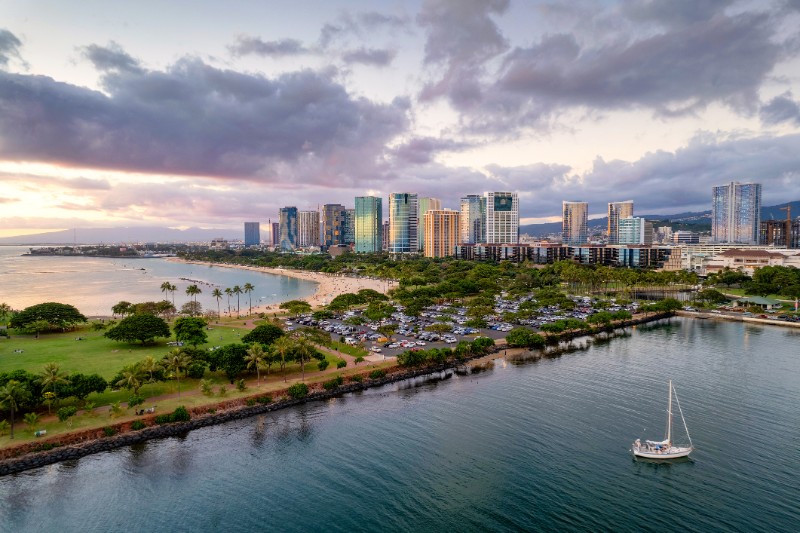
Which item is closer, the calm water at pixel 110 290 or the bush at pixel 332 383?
the bush at pixel 332 383

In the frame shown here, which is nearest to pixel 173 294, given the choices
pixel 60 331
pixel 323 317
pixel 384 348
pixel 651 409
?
pixel 60 331

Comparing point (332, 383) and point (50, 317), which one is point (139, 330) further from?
point (332, 383)

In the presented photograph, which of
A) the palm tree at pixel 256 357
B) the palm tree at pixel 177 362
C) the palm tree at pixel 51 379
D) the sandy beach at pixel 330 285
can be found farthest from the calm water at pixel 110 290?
the palm tree at pixel 51 379

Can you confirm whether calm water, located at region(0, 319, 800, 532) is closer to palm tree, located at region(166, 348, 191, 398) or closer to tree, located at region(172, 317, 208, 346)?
palm tree, located at region(166, 348, 191, 398)

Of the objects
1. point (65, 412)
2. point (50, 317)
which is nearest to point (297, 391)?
point (65, 412)

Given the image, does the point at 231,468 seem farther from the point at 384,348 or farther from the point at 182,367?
the point at 384,348

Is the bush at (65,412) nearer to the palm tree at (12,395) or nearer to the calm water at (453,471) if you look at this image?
the palm tree at (12,395)
